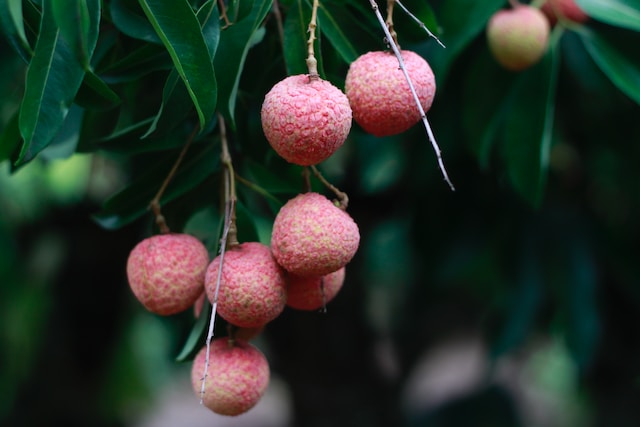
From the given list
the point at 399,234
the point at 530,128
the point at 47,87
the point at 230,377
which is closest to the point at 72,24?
the point at 47,87

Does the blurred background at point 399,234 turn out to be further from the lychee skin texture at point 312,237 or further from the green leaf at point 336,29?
the lychee skin texture at point 312,237

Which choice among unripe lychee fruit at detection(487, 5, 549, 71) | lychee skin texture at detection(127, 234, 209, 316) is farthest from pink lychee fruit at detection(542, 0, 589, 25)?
lychee skin texture at detection(127, 234, 209, 316)

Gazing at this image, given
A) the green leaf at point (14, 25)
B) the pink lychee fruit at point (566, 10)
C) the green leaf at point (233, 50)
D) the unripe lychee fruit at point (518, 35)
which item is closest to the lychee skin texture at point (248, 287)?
the green leaf at point (233, 50)

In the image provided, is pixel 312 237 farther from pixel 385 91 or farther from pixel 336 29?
pixel 336 29

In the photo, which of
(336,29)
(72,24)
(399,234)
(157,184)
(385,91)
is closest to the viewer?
(72,24)

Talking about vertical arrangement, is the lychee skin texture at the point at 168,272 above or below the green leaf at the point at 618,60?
above

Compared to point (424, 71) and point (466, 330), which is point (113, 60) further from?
point (466, 330)
